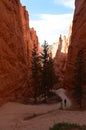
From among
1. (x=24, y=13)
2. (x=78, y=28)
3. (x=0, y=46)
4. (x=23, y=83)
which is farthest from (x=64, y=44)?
(x=0, y=46)

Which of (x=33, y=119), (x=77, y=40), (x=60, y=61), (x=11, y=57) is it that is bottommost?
(x=33, y=119)

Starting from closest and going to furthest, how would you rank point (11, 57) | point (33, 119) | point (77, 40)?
point (33, 119) → point (11, 57) → point (77, 40)

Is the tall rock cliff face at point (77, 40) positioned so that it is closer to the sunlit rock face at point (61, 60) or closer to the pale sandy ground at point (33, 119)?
the sunlit rock face at point (61, 60)

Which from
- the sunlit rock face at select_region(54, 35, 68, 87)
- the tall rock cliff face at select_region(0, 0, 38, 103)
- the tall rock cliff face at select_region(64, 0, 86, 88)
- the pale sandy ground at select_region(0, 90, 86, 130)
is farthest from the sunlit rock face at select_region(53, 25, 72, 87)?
the pale sandy ground at select_region(0, 90, 86, 130)

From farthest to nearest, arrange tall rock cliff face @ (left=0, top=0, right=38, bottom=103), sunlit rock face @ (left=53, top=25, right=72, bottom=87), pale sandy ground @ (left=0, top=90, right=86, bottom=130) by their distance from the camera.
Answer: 1. sunlit rock face @ (left=53, top=25, right=72, bottom=87)
2. tall rock cliff face @ (left=0, top=0, right=38, bottom=103)
3. pale sandy ground @ (left=0, top=90, right=86, bottom=130)

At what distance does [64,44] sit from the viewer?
131 meters

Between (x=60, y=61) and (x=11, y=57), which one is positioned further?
(x=60, y=61)

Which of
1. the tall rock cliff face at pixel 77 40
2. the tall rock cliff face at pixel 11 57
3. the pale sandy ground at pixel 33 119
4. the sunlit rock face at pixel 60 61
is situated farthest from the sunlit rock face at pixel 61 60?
the pale sandy ground at pixel 33 119

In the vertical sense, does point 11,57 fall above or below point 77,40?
below

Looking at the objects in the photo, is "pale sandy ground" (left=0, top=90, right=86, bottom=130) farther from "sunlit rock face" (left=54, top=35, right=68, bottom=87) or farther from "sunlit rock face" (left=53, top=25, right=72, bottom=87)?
"sunlit rock face" (left=54, top=35, right=68, bottom=87)

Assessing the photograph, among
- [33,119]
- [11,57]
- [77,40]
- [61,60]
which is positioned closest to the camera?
[33,119]

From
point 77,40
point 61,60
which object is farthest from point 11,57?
point 61,60

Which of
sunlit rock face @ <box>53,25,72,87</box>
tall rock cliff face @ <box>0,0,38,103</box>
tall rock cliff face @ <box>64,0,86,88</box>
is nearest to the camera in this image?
tall rock cliff face @ <box>0,0,38,103</box>

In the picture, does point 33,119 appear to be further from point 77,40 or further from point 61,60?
point 61,60
